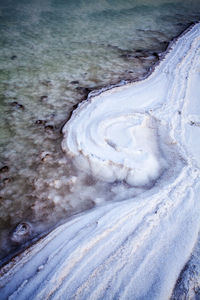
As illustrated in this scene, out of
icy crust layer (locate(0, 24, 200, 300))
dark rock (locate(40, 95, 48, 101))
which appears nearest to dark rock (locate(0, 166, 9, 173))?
icy crust layer (locate(0, 24, 200, 300))

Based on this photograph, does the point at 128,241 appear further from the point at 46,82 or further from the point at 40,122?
the point at 46,82

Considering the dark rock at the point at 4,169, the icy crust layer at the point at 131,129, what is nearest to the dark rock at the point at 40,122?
the icy crust layer at the point at 131,129

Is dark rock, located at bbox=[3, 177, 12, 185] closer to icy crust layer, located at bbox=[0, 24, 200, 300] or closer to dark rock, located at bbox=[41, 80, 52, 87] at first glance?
icy crust layer, located at bbox=[0, 24, 200, 300]

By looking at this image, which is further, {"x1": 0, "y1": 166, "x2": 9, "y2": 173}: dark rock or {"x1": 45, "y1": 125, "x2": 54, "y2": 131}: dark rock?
{"x1": 45, "y1": 125, "x2": 54, "y2": 131}: dark rock

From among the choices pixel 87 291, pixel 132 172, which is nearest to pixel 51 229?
pixel 87 291

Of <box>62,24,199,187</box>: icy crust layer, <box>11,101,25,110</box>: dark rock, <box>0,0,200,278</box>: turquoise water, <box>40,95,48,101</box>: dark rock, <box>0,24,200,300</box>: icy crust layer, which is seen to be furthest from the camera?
<box>40,95,48,101</box>: dark rock
